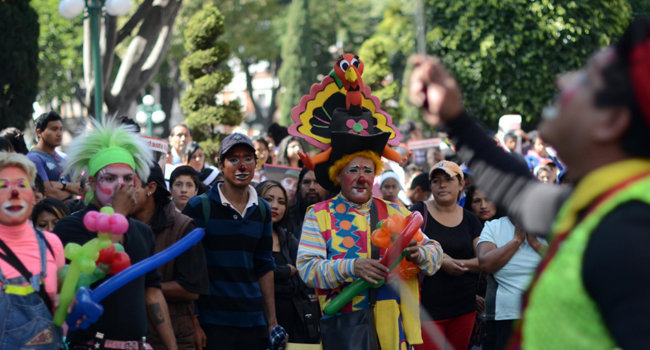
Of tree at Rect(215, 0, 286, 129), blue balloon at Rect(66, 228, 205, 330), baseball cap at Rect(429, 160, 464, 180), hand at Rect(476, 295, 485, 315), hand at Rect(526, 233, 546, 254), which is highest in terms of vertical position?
tree at Rect(215, 0, 286, 129)

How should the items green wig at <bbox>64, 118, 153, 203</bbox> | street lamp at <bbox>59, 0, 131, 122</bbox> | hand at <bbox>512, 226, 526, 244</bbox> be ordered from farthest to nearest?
street lamp at <bbox>59, 0, 131, 122</bbox> → hand at <bbox>512, 226, 526, 244</bbox> → green wig at <bbox>64, 118, 153, 203</bbox>

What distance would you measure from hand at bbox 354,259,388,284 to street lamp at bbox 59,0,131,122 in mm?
8363

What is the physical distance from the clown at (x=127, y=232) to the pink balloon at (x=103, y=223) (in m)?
0.31

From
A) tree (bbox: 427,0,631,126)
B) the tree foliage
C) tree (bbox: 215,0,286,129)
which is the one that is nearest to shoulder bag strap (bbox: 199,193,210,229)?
the tree foliage

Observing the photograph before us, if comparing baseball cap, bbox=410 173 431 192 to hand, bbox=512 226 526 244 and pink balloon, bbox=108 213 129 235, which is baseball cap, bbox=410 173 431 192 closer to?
hand, bbox=512 226 526 244

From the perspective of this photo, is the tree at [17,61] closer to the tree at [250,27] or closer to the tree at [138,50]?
the tree at [138,50]

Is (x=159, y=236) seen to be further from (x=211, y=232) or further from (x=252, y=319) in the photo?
(x=252, y=319)

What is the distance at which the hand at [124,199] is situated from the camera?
14.9 ft

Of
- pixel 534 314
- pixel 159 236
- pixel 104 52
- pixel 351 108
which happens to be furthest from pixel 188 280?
pixel 104 52

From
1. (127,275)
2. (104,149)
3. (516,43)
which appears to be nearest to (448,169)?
(104,149)

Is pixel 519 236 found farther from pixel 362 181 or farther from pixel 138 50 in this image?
pixel 138 50

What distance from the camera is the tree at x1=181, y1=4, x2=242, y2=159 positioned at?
14.8 metres

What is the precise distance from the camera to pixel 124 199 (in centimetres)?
455

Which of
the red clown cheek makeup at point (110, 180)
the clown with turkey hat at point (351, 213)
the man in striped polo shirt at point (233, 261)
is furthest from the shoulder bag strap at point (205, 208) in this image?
the red clown cheek makeup at point (110, 180)
